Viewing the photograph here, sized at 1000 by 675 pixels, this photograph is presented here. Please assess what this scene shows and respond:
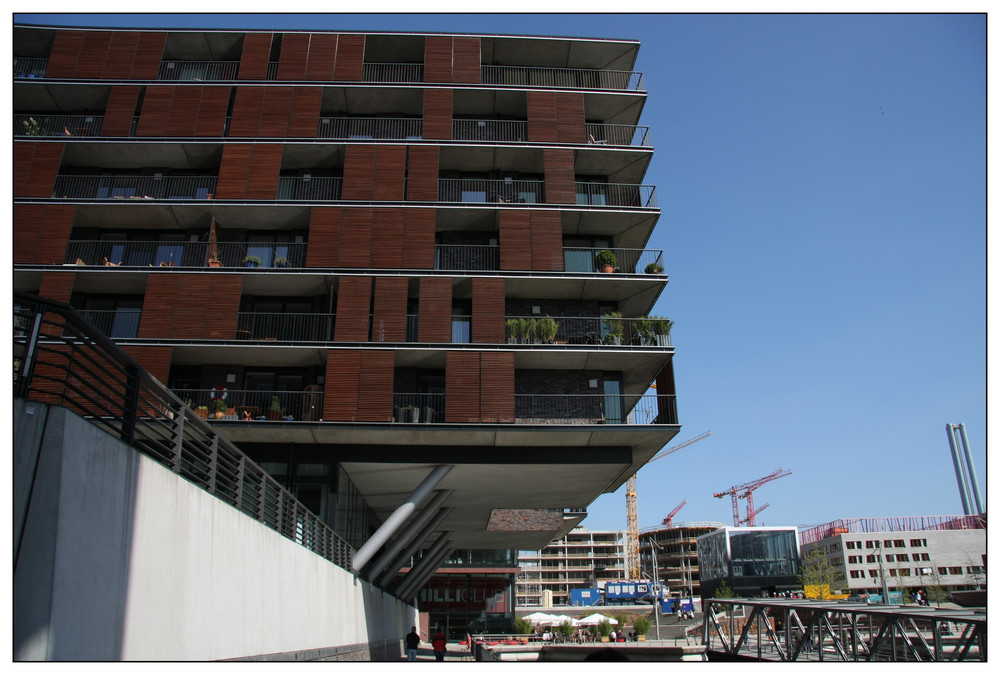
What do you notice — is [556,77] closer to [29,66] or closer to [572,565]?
[29,66]

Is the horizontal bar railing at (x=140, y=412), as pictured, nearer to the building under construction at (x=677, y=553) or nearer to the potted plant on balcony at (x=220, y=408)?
the potted plant on balcony at (x=220, y=408)

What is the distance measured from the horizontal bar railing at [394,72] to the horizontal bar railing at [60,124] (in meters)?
10.3

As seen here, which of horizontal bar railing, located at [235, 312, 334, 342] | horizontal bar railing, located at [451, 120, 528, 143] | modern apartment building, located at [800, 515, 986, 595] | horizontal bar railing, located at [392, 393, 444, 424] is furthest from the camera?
modern apartment building, located at [800, 515, 986, 595]

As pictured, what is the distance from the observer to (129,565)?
23.7 feet

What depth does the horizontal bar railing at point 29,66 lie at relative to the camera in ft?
92.6

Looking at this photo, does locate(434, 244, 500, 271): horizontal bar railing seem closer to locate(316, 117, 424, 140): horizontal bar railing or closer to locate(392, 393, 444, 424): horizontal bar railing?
locate(392, 393, 444, 424): horizontal bar railing

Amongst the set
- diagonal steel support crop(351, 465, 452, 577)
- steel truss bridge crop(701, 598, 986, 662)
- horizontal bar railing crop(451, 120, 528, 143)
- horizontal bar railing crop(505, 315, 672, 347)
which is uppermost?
horizontal bar railing crop(451, 120, 528, 143)

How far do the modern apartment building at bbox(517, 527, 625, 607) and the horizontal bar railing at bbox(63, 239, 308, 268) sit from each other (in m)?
143

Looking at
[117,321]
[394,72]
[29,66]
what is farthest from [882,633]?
[29,66]

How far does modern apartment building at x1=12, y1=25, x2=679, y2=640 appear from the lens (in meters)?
22.7

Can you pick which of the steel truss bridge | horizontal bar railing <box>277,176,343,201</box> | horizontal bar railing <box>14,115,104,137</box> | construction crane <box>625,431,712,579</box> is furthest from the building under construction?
horizontal bar railing <box>14,115,104,137</box>

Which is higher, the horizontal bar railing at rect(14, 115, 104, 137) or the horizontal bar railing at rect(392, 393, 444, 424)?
the horizontal bar railing at rect(14, 115, 104, 137)

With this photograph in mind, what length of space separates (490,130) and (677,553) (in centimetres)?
15261
